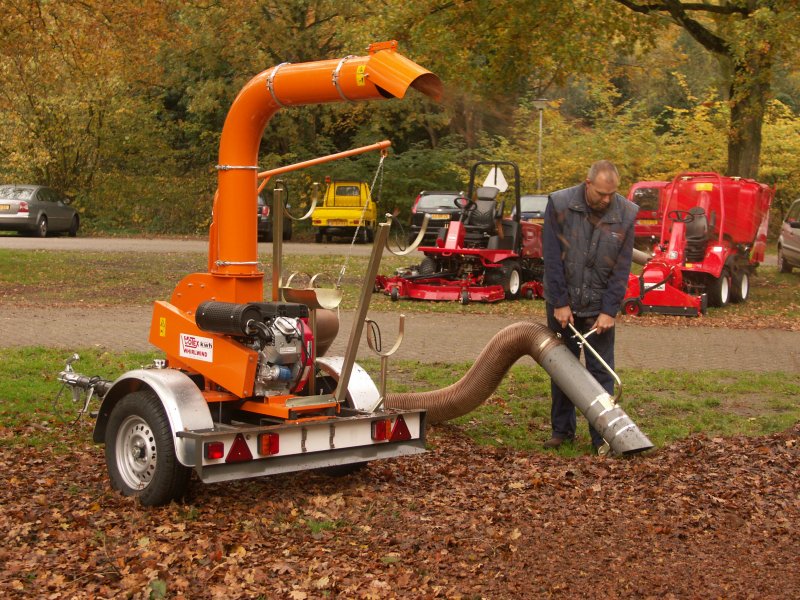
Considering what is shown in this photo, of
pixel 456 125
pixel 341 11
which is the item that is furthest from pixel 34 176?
pixel 456 125

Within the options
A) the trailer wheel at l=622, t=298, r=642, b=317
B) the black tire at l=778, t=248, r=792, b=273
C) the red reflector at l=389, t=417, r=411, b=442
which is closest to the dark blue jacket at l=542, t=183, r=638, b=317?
the red reflector at l=389, t=417, r=411, b=442

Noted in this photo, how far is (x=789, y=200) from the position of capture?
40.5m

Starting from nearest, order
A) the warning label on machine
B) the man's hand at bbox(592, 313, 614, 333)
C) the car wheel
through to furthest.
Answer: the warning label on machine
the man's hand at bbox(592, 313, 614, 333)
the car wheel

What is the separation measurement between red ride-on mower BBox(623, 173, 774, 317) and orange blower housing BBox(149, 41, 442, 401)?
1124cm

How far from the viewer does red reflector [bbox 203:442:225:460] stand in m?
6.09

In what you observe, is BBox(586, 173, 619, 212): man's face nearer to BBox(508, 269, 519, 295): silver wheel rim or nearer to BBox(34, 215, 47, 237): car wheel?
BBox(508, 269, 519, 295): silver wheel rim

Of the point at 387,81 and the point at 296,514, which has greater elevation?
the point at 387,81

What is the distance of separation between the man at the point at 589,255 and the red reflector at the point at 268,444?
2.65m

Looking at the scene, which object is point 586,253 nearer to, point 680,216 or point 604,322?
point 604,322

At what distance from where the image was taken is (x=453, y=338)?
1441cm

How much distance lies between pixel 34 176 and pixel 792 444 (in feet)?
117

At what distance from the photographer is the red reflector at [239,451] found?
6.19m

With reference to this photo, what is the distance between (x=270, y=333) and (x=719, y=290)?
1396cm

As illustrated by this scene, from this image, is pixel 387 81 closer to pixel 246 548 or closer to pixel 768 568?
pixel 246 548
